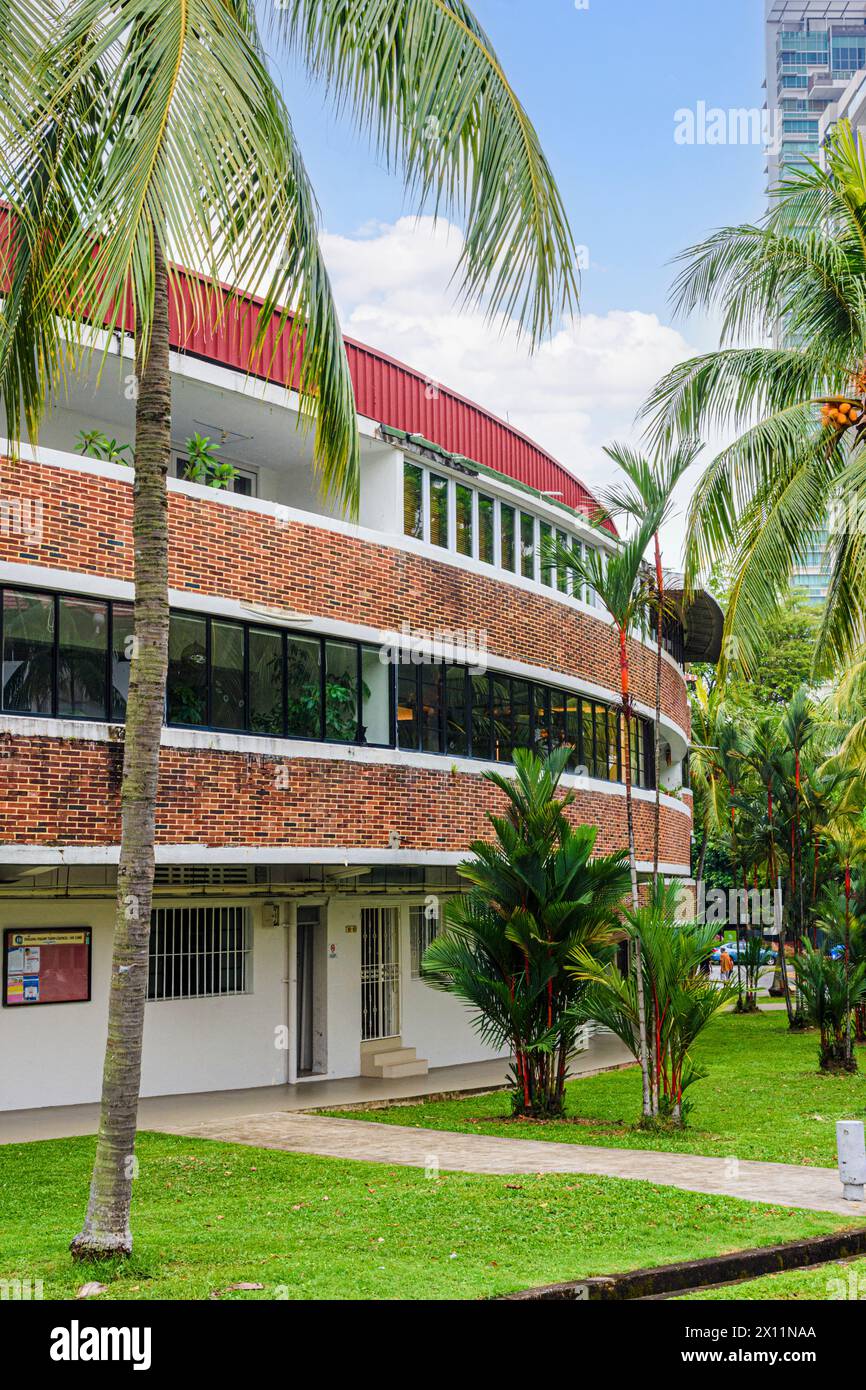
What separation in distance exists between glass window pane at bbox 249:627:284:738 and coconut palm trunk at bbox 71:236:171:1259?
807 centimetres

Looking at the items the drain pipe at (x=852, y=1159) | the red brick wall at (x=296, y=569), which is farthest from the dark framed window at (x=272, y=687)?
the drain pipe at (x=852, y=1159)

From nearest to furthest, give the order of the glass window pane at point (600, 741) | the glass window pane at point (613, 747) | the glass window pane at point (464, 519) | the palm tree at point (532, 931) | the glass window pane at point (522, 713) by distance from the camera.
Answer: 1. the palm tree at point (532, 931)
2. the glass window pane at point (464, 519)
3. the glass window pane at point (522, 713)
4. the glass window pane at point (600, 741)
5. the glass window pane at point (613, 747)

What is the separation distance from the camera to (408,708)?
1984cm

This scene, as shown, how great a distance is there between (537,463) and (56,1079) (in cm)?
1437

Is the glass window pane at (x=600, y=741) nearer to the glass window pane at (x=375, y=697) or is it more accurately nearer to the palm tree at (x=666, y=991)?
the glass window pane at (x=375, y=697)

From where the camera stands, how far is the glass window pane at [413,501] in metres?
20.2

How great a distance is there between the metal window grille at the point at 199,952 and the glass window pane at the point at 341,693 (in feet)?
11.4

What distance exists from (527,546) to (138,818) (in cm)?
1550

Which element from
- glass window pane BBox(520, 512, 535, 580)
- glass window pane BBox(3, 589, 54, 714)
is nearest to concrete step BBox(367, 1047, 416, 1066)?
glass window pane BBox(520, 512, 535, 580)

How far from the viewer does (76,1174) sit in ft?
41.9

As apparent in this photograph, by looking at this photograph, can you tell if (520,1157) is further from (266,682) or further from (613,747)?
(613,747)

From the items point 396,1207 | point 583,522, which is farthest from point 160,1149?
point 583,522

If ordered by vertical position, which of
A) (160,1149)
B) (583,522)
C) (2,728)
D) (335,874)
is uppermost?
(583,522)
